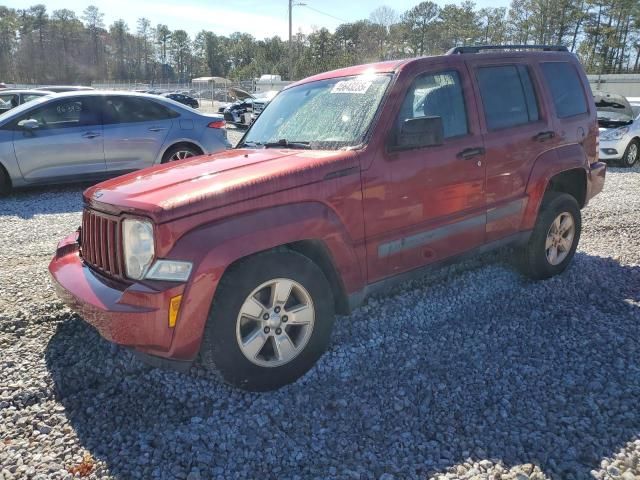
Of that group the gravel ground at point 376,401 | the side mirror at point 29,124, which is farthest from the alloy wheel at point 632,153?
the side mirror at point 29,124

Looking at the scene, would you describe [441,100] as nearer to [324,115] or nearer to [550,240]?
[324,115]

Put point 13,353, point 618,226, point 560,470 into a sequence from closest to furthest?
point 560,470 < point 13,353 < point 618,226

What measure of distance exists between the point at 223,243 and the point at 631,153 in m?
12.2

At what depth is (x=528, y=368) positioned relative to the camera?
131 inches

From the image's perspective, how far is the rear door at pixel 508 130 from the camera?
13.3ft

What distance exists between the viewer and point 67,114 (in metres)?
8.33

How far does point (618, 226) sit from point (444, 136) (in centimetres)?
430

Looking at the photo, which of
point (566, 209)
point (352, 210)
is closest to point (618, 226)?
point (566, 209)

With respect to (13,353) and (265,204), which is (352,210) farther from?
(13,353)

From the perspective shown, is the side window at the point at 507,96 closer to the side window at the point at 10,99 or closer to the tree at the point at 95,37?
the side window at the point at 10,99

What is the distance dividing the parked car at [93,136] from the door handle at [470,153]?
6030mm

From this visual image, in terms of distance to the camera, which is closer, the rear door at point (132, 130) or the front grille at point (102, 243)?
the front grille at point (102, 243)

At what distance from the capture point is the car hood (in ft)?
9.14

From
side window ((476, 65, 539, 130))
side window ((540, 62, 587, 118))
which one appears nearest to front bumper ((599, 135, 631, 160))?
side window ((540, 62, 587, 118))
